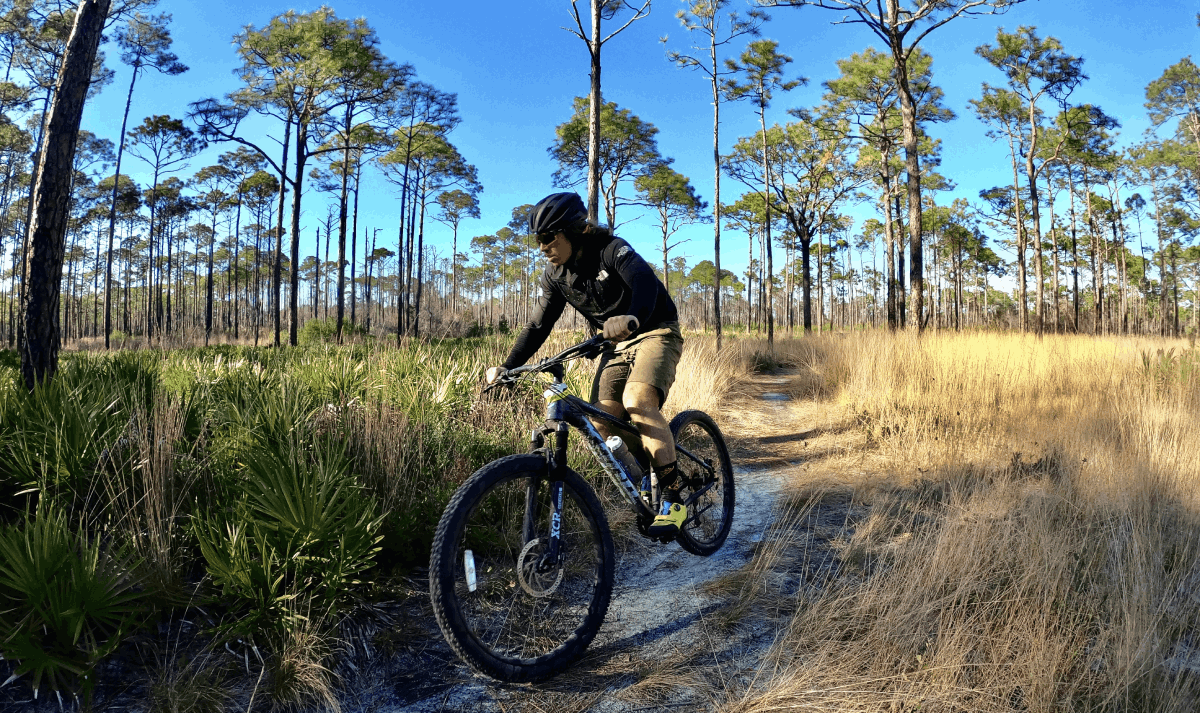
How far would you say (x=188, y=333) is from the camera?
923 inches

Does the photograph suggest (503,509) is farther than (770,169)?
No

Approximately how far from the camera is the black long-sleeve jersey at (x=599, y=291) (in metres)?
2.62

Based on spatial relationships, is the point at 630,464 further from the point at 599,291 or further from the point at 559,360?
the point at 599,291

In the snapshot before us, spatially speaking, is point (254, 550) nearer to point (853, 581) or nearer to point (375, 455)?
point (375, 455)

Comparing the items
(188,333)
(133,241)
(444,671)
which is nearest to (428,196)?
(188,333)

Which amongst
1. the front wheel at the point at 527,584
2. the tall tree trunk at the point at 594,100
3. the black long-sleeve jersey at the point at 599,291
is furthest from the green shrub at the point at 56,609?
the tall tree trunk at the point at 594,100

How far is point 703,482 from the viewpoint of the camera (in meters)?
3.47

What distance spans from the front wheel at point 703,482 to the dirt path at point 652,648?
13 cm

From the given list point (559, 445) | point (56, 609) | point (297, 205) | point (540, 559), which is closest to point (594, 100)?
point (559, 445)

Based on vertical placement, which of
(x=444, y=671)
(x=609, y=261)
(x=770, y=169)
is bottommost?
(x=444, y=671)

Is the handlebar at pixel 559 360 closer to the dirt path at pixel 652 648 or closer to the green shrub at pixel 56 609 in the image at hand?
the dirt path at pixel 652 648

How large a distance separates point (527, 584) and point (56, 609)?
1623 mm

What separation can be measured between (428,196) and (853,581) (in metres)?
32.8

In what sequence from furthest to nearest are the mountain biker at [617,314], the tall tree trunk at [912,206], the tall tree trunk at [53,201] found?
the tall tree trunk at [912,206] < the tall tree trunk at [53,201] < the mountain biker at [617,314]
